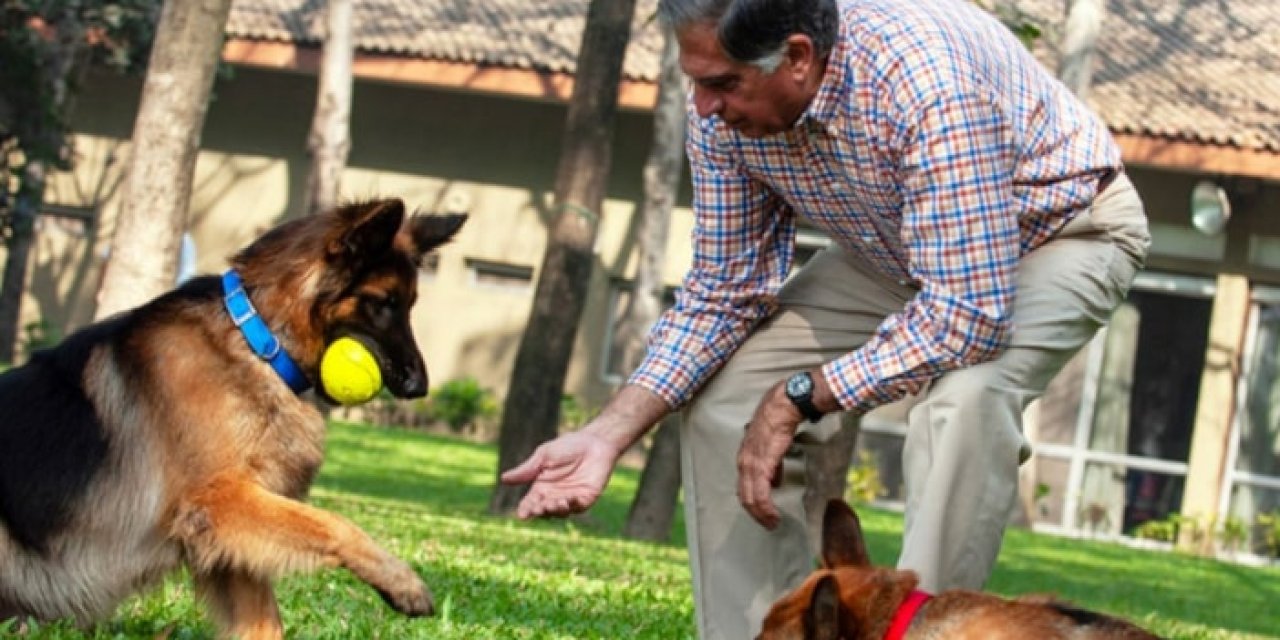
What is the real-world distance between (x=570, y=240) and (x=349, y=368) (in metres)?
9.42

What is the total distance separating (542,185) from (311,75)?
4022 mm

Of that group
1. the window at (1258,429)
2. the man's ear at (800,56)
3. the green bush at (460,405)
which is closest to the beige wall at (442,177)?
the green bush at (460,405)

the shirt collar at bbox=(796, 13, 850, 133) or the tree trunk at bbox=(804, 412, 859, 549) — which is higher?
the shirt collar at bbox=(796, 13, 850, 133)

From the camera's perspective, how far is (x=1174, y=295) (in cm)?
2703

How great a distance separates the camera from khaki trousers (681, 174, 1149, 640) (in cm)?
565

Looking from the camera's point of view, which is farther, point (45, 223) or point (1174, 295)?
point (45, 223)

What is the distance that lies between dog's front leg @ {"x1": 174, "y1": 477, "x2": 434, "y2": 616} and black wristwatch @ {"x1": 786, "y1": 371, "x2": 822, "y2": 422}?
4.55 feet

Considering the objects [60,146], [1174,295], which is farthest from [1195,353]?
[60,146]

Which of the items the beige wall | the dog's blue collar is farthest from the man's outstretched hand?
the beige wall

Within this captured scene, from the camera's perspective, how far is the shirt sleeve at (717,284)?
6.32 meters

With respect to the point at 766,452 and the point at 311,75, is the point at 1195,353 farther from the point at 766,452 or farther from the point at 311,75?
the point at 766,452

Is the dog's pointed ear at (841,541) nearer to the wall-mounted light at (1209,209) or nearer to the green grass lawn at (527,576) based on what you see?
the green grass lawn at (527,576)

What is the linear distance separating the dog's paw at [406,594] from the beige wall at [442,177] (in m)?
22.7

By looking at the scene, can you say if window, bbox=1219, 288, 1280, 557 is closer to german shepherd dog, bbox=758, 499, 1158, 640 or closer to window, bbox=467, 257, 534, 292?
window, bbox=467, 257, 534, 292
